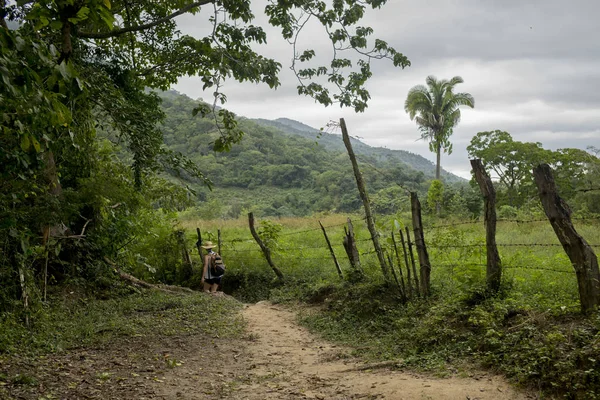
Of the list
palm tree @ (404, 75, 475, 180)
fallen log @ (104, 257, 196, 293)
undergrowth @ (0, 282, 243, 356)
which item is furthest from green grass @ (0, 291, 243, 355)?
palm tree @ (404, 75, 475, 180)

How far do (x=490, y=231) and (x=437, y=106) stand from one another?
111ft

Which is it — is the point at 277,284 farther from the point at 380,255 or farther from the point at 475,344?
the point at 475,344

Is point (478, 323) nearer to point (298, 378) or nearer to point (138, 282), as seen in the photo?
point (298, 378)

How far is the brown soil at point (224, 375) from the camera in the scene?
173 inches

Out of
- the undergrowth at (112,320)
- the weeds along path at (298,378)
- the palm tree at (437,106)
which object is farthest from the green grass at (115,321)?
the palm tree at (437,106)

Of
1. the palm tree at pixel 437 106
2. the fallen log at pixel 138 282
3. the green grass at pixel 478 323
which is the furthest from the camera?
the palm tree at pixel 437 106

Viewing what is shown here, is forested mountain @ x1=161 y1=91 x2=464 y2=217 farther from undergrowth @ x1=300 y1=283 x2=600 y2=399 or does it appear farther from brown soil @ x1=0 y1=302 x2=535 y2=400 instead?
brown soil @ x1=0 y1=302 x2=535 y2=400

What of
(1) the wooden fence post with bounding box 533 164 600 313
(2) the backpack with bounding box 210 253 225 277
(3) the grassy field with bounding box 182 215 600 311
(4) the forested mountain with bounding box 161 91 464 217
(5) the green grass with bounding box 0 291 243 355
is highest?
(4) the forested mountain with bounding box 161 91 464 217

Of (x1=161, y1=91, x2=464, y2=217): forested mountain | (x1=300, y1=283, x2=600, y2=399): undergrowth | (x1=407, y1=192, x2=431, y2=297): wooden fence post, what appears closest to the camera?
(x1=300, y1=283, x2=600, y2=399): undergrowth

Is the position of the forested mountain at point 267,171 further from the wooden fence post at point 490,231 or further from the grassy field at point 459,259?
the wooden fence post at point 490,231

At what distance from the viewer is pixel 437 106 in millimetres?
37625

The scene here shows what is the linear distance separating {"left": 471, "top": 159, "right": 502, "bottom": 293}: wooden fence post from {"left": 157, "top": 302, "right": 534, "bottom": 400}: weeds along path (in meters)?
1.69

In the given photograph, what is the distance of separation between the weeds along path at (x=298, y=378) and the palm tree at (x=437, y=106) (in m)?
32.5

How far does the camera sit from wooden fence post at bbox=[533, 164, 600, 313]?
482cm
